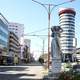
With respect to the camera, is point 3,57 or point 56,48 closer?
point 56,48

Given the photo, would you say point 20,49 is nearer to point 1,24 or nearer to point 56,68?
point 1,24

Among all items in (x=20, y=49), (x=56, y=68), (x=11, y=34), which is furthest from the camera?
(x=20, y=49)

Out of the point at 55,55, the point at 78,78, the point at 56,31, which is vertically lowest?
the point at 78,78

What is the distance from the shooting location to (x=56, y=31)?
25.7m

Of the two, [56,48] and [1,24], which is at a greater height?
[1,24]

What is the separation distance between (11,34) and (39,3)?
11010 centimetres

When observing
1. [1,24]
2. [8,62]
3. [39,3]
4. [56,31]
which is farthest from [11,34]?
[56,31]

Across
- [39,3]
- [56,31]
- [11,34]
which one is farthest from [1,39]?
[56,31]

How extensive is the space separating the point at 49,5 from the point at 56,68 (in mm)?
15980

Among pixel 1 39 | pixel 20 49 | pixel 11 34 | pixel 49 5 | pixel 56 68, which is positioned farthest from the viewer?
pixel 20 49

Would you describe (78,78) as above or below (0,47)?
below

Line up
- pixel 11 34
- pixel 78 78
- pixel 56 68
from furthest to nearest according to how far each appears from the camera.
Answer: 1. pixel 11 34
2. pixel 56 68
3. pixel 78 78

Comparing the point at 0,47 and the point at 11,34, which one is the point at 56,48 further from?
the point at 11,34

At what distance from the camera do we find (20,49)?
195 meters
